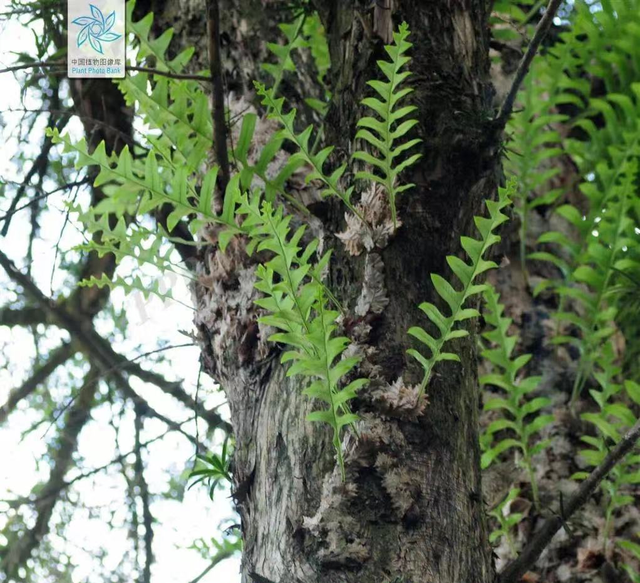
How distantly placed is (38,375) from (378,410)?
163cm

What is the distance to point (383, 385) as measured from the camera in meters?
0.88

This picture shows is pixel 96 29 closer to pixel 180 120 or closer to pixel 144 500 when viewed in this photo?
pixel 180 120

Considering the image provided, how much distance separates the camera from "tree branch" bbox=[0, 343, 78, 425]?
2.16m

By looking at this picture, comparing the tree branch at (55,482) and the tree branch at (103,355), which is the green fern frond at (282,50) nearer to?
the tree branch at (103,355)

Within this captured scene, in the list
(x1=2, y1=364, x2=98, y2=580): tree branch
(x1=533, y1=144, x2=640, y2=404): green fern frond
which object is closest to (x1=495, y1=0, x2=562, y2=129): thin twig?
(x1=533, y1=144, x2=640, y2=404): green fern frond

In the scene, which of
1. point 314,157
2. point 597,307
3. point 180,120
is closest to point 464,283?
point 314,157

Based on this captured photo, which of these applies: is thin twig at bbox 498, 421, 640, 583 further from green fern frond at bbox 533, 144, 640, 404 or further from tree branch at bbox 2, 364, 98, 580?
tree branch at bbox 2, 364, 98, 580

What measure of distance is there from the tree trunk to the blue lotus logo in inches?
15.8

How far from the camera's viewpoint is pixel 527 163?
1794 millimetres

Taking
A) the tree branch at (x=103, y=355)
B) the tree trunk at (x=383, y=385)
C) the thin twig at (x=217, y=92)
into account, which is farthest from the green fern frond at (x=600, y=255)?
the tree branch at (x=103, y=355)

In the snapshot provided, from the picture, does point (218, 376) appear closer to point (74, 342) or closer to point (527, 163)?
point (527, 163)

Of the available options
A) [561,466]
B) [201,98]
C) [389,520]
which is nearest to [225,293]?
[201,98]

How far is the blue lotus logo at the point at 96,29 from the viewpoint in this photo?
1.31 metres

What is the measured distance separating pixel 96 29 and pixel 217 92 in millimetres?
477
